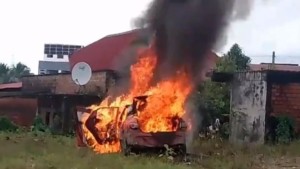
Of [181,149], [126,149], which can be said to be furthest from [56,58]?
[181,149]

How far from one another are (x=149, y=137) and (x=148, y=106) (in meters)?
1.11

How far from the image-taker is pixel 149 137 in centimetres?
1341

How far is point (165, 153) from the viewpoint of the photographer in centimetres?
1348

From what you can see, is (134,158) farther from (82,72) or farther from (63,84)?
(63,84)

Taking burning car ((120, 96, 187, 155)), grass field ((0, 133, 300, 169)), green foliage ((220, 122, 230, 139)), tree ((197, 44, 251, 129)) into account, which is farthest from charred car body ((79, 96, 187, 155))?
tree ((197, 44, 251, 129))

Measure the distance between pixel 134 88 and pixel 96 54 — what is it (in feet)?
57.8

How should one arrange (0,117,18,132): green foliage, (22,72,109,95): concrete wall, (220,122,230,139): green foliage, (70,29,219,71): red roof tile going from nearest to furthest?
(220,122,230,139): green foliage < (0,117,18,132): green foliage < (22,72,109,95): concrete wall < (70,29,219,71): red roof tile

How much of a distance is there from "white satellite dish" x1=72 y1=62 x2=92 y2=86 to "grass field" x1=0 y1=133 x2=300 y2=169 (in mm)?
6108

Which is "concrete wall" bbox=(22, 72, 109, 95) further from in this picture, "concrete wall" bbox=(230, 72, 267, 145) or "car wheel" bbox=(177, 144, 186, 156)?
"car wheel" bbox=(177, 144, 186, 156)

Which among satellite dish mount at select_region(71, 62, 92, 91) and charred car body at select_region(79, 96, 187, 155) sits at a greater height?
satellite dish mount at select_region(71, 62, 92, 91)

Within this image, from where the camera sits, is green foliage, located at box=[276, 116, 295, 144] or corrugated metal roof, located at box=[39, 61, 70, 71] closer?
green foliage, located at box=[276, 116, 295, 144]

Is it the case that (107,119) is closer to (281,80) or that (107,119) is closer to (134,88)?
(134,88)

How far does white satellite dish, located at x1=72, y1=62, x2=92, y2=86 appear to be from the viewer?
22.5m

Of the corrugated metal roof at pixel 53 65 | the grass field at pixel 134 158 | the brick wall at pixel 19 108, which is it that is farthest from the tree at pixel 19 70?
the grass field at pixel 134 158
